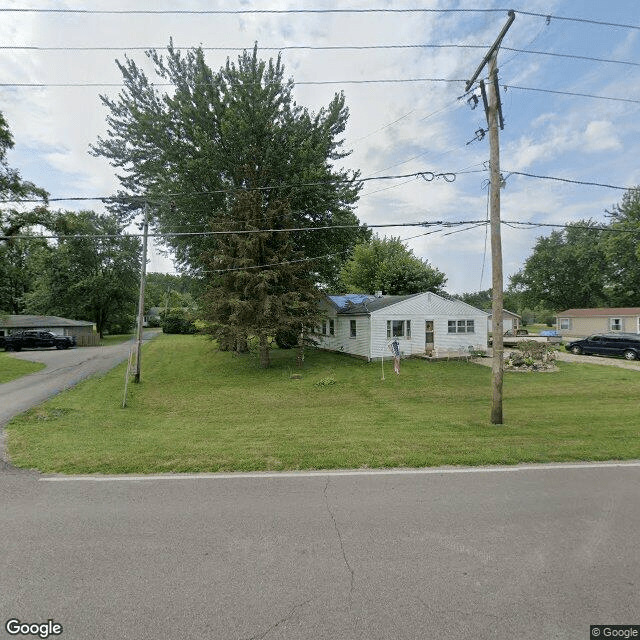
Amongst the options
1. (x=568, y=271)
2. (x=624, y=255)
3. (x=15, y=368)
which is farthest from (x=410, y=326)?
(x=568, y=271)

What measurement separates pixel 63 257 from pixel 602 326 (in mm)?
58739

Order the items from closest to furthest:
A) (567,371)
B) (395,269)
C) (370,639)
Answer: (370,639) < (567,371) < (395,269)

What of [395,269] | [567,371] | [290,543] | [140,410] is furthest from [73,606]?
[395,269]

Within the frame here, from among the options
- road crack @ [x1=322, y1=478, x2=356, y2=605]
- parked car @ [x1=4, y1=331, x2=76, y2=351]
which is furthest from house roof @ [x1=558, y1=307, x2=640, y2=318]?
parked car @ [x1=4, y1=331, x2=76, y2=351]

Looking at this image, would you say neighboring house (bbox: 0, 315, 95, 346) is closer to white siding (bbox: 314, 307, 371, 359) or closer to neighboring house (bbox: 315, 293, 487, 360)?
white siding (bbox: 314, 307, 371, 359)

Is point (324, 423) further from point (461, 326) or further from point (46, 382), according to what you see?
point (461, 326)

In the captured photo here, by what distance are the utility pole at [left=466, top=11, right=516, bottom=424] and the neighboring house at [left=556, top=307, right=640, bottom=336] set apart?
3686 cm

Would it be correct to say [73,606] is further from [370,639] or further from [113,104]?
[113,104]

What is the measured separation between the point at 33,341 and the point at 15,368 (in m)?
14.7

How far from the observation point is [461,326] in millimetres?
24984

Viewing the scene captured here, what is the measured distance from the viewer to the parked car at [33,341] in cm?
3177

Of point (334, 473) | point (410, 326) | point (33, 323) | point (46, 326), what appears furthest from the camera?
point (33, 323)

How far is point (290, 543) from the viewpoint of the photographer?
4.09m

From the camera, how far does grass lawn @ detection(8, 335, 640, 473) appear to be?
6.84 m
